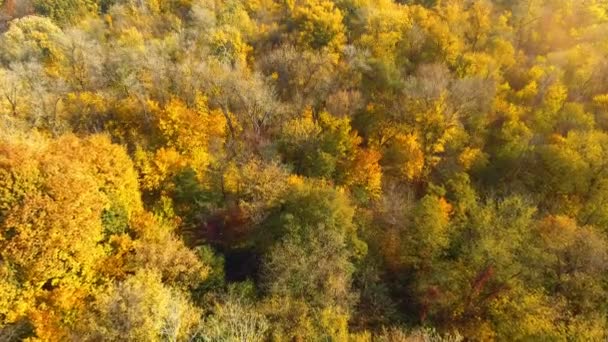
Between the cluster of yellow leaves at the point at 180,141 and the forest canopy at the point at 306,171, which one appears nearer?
the forest canopy at the point at 306,171

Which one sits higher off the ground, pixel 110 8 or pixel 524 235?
pixel 110 8

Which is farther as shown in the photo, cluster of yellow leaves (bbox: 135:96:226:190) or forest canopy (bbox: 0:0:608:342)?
cluster of yellow leaves (bbox: 135:96:226:190)

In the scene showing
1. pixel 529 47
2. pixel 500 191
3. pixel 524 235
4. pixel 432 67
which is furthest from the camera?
pixel 529 47

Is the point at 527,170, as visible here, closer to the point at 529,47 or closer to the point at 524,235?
the point at 524,235

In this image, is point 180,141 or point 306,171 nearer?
point 180,141

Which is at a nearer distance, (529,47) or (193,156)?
(193,156)

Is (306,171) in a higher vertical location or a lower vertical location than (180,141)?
lower

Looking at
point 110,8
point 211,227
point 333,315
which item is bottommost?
point 211,227

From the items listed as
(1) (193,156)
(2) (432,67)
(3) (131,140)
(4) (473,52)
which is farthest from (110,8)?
(4) (473,52)
